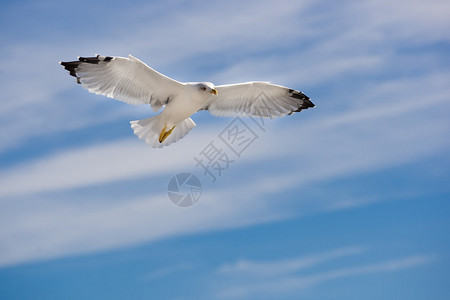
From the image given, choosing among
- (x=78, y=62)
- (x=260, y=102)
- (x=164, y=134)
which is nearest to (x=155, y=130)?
(x=164, y=134)

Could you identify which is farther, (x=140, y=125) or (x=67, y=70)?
(x=140, y=125)

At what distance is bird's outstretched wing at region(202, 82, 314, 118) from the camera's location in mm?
10773

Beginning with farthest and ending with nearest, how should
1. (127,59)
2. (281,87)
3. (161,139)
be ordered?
(281,87) → (161,139) → (127,59)

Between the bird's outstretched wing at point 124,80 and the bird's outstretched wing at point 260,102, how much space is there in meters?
1.11

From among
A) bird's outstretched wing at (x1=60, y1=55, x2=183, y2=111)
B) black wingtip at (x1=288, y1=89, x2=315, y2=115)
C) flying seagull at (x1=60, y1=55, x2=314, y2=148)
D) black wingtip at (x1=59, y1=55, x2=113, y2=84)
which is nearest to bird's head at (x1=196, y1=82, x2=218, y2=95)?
flying seagull at (x1=60, y1=55, x2=314, y2=148)

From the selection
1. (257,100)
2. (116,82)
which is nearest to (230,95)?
(257,100)

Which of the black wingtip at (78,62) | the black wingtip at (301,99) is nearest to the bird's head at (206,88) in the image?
the black wingtip at (78,62)

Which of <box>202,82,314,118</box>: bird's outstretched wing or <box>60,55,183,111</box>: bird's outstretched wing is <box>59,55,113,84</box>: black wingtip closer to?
<box>60,55,183,111</box>: bird's outstretched wing

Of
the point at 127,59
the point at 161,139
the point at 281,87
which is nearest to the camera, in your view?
the point at 127,59

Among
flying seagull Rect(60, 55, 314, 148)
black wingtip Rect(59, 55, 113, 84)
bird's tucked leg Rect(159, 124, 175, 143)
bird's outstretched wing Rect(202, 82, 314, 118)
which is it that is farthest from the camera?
bird's outstretched wing Rect(202, 82, 314, 118)

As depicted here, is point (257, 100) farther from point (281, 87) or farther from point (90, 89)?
point (90, 89)

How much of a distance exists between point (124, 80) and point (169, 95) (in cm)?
78

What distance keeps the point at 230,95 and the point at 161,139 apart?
1545mm

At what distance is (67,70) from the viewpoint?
376 inches
